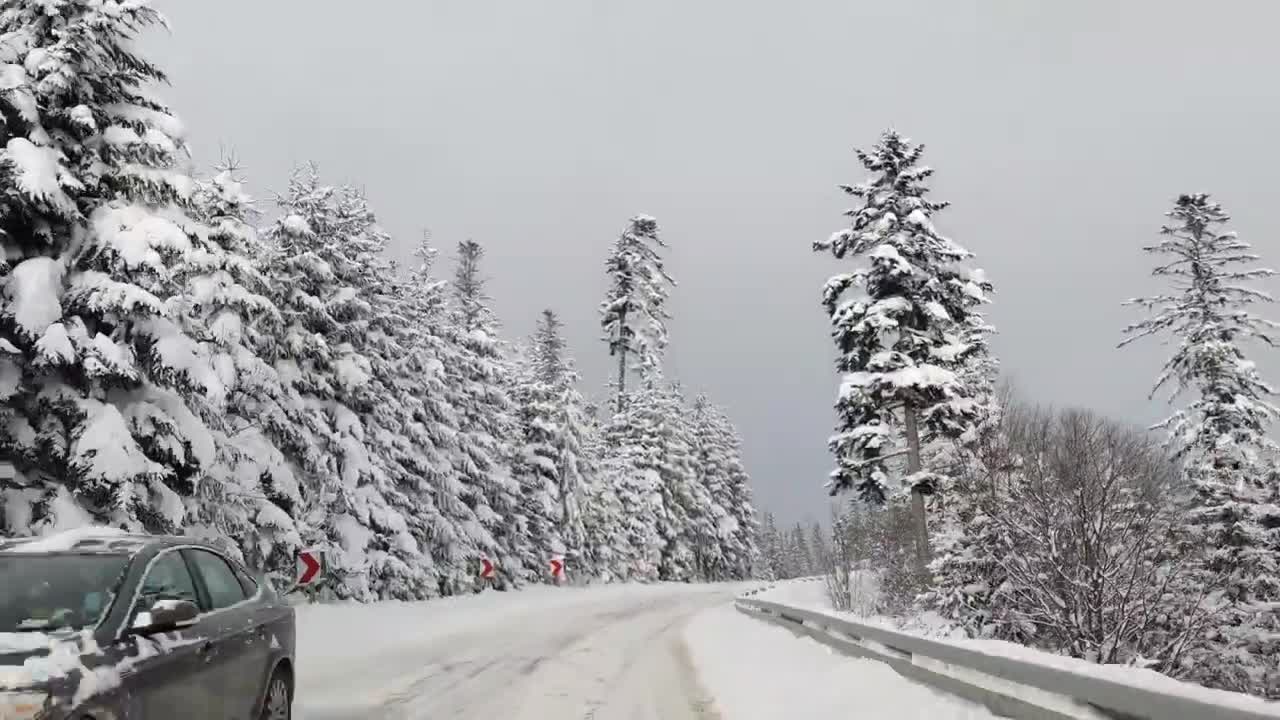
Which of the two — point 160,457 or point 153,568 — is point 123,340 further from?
point 153,568

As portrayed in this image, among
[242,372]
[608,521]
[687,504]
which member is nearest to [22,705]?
[242,372]

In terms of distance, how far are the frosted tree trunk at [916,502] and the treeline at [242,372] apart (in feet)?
46.2

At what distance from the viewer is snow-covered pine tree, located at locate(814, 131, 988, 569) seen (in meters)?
21.2

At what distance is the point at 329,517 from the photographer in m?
23.3

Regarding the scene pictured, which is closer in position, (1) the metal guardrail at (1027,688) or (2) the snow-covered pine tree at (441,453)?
(1) the metal guardrail at (1027,688)

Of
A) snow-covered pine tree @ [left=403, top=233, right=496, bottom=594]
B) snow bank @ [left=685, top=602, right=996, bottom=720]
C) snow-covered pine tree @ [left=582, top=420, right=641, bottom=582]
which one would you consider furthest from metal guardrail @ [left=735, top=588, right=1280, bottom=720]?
snow-covered pine tree @ [left=582, top=420, right=641, bottom=582]

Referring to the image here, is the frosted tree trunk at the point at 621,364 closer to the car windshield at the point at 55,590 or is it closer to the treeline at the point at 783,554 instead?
the treeline at the point at 783,554

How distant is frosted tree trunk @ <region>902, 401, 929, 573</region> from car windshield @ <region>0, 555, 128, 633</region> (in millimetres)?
17013

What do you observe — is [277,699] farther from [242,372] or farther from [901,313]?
[901,313]

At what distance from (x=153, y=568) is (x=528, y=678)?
21.9ft

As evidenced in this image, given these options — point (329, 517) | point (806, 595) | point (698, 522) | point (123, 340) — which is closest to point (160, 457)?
point (123, 340)

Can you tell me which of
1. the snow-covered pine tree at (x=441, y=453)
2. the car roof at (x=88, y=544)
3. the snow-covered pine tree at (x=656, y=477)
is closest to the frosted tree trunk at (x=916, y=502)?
the snow-covered pine tree at (x=441, y=453)

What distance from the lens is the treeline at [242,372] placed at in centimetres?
1233

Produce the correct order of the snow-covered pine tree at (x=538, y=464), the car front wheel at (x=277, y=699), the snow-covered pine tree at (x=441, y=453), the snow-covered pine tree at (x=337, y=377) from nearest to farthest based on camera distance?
the car front wheel at (x=277, y=699) → the snow-covered pine tree at (x=337, y=377) → the snow-covered pine tree at (x=441, y=453) → the snow-covered pine tree at (x=538, y=464)
